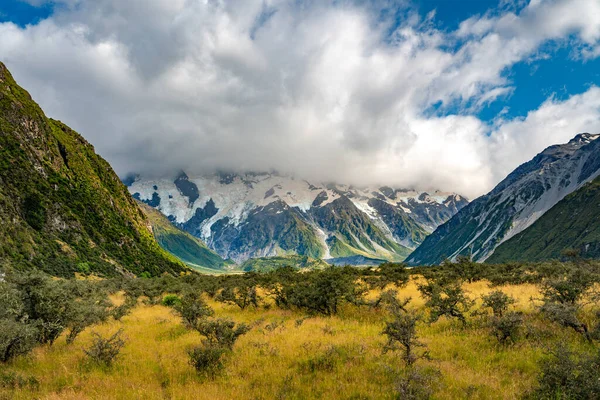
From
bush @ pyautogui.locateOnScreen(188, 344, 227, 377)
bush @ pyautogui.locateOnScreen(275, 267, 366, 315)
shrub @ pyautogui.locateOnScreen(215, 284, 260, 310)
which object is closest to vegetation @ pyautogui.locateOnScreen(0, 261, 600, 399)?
bush @ pyautogui.locateOnScreen(188, 344, 227, 377)

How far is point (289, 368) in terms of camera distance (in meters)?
11.9

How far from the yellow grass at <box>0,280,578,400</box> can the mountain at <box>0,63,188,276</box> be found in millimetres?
127475

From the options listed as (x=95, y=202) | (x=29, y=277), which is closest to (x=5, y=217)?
(x=95, y=202)

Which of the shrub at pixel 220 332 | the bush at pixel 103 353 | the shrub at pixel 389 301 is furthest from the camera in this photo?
the shrub at pixel 389 301

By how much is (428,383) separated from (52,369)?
14389 millimetres

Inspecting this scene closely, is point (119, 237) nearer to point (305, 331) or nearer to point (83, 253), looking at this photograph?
point (83, 253)

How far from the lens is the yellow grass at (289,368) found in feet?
31.6

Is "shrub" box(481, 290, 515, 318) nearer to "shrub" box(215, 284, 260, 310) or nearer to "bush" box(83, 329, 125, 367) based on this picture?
"bush" box(83, 329, 125, 367)

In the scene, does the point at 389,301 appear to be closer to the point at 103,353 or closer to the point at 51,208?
the point at 103,353

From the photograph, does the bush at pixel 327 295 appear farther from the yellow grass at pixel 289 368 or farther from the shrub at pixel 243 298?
the shrub at pixel 243 298

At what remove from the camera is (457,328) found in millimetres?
16016

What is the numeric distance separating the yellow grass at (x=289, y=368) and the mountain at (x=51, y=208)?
127475 mm

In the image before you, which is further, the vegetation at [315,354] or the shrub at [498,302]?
the shrub at [498,302]

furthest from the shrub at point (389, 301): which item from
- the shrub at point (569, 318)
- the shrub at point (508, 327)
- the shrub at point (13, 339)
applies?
the shrub at point (13, 339)
